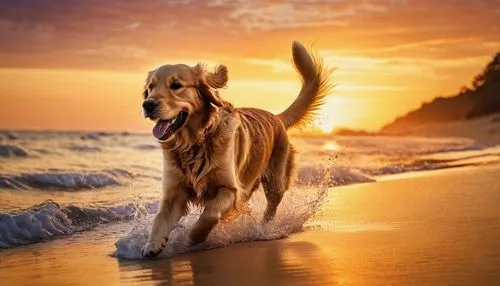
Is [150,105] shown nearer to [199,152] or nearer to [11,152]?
[199,152]

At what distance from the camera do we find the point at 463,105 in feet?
146

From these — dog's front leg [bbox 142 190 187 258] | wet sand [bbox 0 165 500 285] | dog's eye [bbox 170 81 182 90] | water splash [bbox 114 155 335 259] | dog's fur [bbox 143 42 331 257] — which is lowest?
wet sand [bbox 0 165 500 285]

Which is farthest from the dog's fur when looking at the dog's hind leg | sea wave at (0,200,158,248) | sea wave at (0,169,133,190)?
sea wave at (0,169,133,190)

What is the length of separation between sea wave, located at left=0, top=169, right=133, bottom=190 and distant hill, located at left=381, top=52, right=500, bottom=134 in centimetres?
3075

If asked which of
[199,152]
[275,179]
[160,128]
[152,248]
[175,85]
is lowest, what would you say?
[152,248]

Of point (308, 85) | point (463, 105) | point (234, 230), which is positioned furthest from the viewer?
point (463, 105)

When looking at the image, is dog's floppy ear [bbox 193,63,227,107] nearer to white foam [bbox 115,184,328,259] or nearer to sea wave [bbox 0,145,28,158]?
white foam [bbox 115,184,328,259]

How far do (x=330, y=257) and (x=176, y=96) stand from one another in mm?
1710

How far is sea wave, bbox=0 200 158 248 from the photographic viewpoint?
23.2 feet

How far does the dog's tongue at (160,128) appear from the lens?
5812mm

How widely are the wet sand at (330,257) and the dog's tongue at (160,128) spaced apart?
37.8 inches

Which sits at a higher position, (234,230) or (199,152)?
(199,152)

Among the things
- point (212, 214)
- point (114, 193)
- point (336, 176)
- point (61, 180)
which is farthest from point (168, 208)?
point (336, 176)

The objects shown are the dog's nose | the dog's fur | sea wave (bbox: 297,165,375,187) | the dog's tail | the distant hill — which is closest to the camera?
the dog's nose
